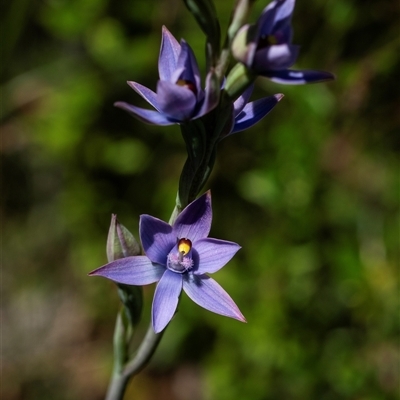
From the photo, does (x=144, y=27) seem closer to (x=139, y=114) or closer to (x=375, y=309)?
(x=375, y=309)

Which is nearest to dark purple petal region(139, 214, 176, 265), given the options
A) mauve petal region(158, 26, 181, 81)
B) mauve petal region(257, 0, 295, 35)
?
mauve petal region(158, 26, 181, 81)

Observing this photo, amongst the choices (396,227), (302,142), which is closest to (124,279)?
(302,142)

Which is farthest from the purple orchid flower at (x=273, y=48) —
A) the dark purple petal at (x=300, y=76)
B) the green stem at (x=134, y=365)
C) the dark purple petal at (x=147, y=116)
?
the green stem at (x=134, y=365)

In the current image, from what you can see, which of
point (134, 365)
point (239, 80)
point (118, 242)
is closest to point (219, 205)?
point (134, 365)

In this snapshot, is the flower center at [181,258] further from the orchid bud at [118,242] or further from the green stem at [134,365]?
the green stem at [134,365]

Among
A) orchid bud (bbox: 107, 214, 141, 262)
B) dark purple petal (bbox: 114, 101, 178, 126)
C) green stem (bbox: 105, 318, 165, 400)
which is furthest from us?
green stem (bbox: 105, 318, 165, 400)

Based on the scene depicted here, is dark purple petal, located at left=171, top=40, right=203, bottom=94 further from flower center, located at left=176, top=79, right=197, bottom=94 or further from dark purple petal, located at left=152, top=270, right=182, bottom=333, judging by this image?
dark purple petal, located at left=152, top=270, right=182, bottom=333
